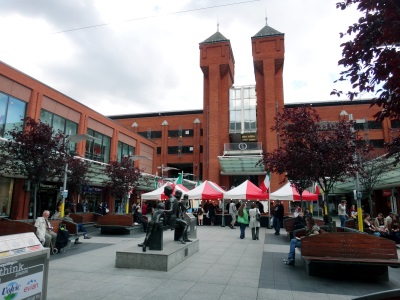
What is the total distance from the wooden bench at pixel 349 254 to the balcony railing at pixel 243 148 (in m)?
31.8

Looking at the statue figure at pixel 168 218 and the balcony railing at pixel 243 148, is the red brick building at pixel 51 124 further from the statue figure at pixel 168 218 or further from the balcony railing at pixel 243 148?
the balcony railing at pixel 243 148

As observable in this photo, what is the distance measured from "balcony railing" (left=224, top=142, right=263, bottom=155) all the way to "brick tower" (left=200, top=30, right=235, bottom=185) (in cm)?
147

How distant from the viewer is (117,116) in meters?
59.0

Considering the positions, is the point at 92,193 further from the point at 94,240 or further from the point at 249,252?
the point at 249,252

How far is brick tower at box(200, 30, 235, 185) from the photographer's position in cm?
4091

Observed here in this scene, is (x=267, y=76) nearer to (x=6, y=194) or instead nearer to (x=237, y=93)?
(x=237, y=93)

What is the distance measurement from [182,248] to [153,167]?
1414 inches

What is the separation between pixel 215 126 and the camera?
41.7 metres

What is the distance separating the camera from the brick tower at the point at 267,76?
40375 millimetres

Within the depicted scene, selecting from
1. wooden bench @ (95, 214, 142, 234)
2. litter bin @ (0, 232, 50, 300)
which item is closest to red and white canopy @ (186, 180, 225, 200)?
wooden bench @ (95, 214, 142, 234)

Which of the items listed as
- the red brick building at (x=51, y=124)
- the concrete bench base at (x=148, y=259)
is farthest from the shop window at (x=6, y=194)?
the concrete bench base at (x=148, y=259)

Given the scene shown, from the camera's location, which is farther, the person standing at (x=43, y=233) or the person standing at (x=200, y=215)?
the person standing at (x=200, y=215)

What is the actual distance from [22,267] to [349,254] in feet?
22.6

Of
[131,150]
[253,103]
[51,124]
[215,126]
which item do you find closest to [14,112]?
[51,124]
